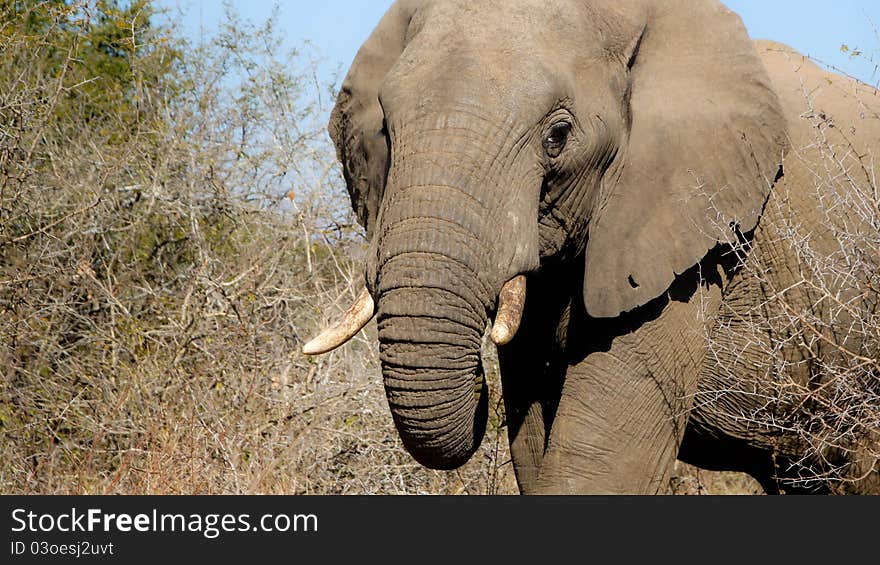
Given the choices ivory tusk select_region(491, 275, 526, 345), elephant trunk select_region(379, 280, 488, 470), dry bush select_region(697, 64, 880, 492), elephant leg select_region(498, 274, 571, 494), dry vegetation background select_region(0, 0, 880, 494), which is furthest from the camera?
dry vegetation background select_region(0, 0, 880, 494)

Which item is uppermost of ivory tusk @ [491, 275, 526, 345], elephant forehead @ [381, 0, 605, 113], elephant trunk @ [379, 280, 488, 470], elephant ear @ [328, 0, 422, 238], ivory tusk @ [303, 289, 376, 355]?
elephant ear @ [328, 0, 422, 238]

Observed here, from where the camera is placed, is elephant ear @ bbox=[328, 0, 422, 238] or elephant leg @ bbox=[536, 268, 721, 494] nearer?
elephant leg @ bbox=[536, 268, 721, 494]

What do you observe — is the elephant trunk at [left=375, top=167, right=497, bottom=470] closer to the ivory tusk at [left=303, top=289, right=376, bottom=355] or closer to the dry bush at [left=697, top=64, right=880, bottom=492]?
the ivory tusk at [left=303, top=289, right=376, bottom=355]

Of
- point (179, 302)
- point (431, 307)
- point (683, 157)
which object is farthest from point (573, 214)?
point (179, 302)

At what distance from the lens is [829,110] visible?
4.54 metres

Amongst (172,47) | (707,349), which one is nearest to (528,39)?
(707,349)

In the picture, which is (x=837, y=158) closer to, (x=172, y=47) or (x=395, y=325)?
(x=395, y=325)

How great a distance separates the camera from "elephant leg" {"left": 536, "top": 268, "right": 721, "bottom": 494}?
3.85 metres

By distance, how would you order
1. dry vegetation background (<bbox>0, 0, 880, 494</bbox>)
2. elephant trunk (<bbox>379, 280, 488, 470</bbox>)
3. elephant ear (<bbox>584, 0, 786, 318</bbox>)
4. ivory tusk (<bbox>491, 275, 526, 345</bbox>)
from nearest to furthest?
1. elephant trunk (<bbox>379, 280, 488, 470</bbox>)
2. ivory tusk (<bbox>491, 275, 526, 345</bbox>)
3. elephant ear (<bbox>584, 0, 786, 318</bbox>)
4. dry vegetation background (<bbox>0, 0, 880, 494</bbox>)

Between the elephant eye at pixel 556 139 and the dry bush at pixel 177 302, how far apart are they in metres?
2.08

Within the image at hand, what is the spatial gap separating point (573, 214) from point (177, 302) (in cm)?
355

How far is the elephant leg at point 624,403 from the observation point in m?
3.85

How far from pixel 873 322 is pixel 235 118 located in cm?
479

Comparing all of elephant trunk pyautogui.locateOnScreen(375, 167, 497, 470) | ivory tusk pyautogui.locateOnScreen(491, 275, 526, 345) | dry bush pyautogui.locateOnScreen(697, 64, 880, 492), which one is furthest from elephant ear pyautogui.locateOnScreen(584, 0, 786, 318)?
elephant trunk pyautogui.locateOnScreen(375, 167, 497, 470)
